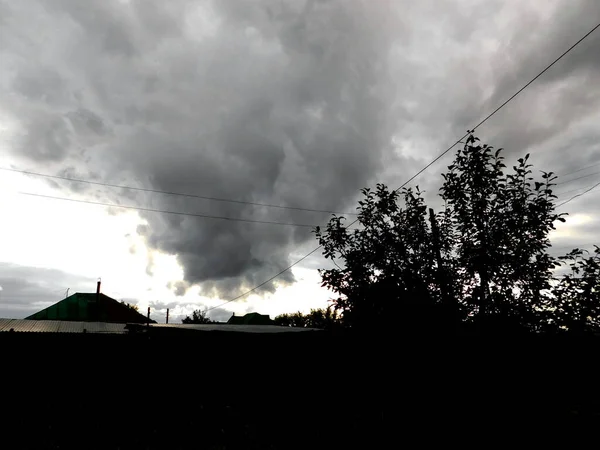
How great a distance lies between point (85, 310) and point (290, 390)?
35639 mm

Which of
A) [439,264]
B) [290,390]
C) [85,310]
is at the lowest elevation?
[290,390]

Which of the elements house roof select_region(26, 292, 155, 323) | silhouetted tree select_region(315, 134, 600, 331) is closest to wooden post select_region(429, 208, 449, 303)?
silhouetted tree select_region(315, 134, 600, 331)

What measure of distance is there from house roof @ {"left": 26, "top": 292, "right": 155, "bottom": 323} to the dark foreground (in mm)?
31127

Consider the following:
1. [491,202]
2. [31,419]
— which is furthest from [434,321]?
[31,419]

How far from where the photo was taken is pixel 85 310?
36.4 m

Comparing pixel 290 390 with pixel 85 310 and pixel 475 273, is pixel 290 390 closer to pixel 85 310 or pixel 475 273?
pixel 475 273

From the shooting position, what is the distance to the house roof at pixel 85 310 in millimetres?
35188

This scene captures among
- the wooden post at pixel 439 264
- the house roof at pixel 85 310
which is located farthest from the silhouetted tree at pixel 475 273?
the house roof at pixel 85 310

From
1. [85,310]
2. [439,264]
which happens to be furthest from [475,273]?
[85,310]

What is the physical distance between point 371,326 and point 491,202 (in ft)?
12.0

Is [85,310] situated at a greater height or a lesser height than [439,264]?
greater

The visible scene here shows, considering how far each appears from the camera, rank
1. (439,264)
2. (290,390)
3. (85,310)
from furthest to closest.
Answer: (85,310)
(439,264)
(290,390)

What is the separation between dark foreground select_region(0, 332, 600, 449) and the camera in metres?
6.28

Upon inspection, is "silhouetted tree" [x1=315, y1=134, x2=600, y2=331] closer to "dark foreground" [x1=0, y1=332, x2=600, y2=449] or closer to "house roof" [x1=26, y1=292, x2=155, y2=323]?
"dark foreground" [x1=0, y1=332, x2=600, y2=449]
